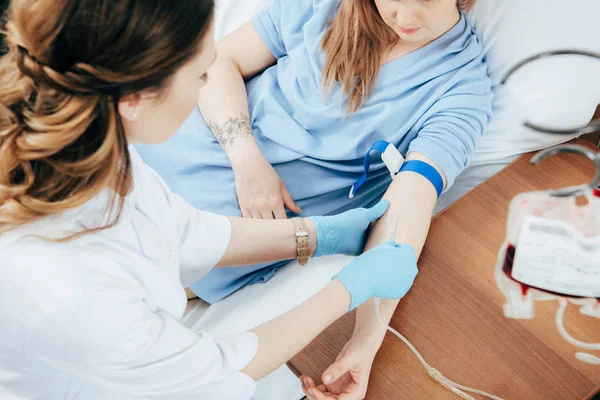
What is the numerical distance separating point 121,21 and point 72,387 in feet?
1.92

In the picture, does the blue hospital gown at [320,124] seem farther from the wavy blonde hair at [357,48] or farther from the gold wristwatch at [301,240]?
the gold wristwatch at [301,240]

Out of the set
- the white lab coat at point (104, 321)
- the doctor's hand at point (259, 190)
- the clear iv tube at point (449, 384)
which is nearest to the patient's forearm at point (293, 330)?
the white lab coat at point (104, 321)

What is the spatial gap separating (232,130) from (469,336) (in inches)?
29.6

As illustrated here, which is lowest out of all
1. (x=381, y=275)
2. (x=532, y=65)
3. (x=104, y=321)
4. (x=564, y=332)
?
(x=564, y=332)

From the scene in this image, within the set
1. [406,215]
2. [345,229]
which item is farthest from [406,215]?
[345,229]

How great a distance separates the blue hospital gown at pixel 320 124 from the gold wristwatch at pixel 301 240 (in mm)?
131

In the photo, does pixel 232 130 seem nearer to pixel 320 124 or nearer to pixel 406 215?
pixel 320 124

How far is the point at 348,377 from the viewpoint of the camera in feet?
3.04

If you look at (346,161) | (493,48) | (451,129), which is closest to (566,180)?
(451,129)

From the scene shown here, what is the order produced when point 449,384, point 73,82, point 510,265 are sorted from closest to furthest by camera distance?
point 73,82 < point 449,384 < point 510,265

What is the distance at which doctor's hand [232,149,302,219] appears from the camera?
1.33 meters

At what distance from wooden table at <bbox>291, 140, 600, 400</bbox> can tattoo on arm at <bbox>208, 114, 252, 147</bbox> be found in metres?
0.54

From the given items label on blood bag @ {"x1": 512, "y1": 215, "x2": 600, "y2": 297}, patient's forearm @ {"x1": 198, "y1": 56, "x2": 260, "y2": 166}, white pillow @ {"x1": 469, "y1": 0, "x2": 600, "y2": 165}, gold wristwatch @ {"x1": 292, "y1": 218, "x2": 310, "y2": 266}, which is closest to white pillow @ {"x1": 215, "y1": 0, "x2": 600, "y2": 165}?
white pillow @ {"x1": 469, "y1": 0, "x2": 600, "y2": 165}

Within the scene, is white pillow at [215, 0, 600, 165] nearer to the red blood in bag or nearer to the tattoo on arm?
the red blood in bag
